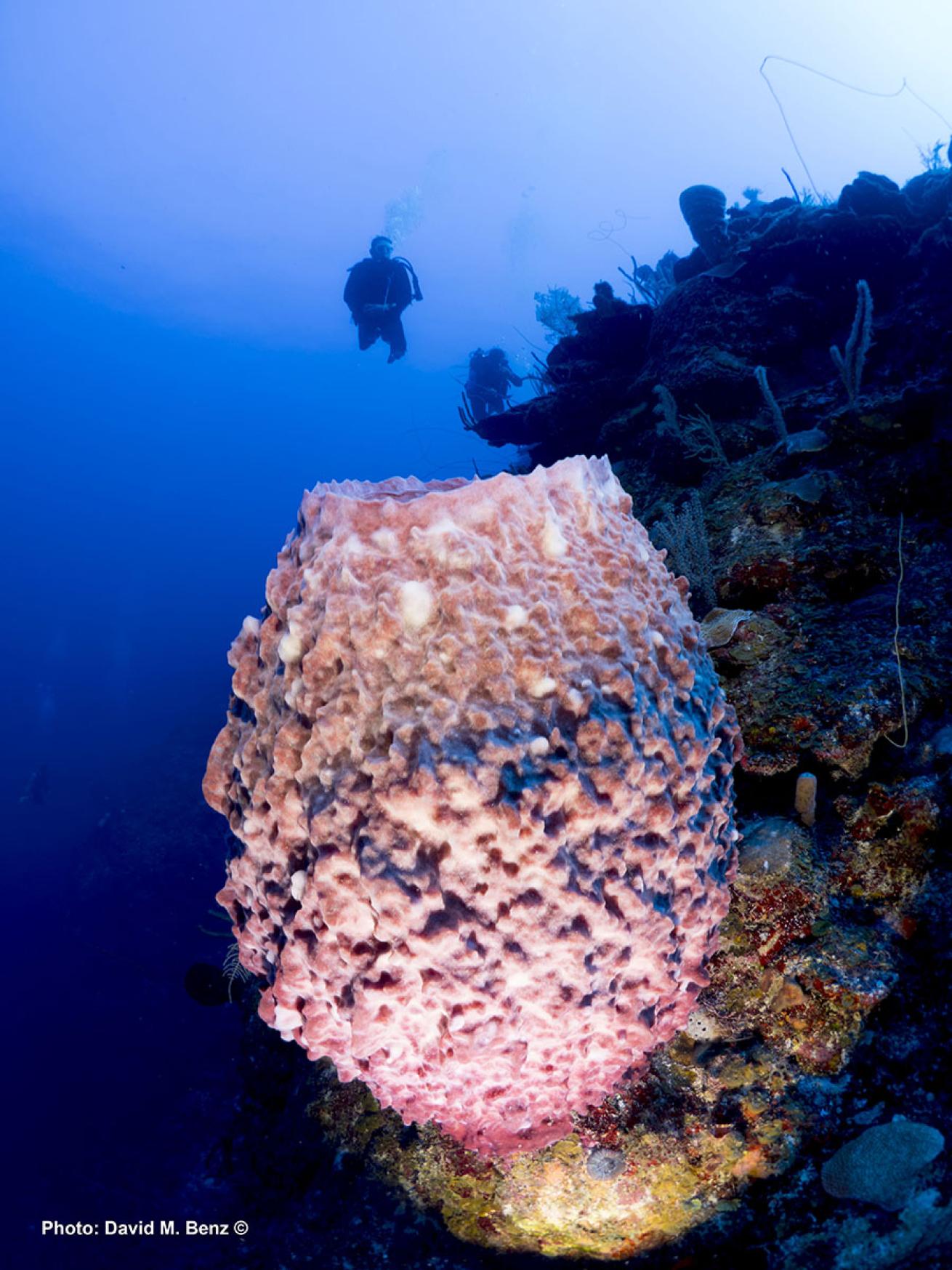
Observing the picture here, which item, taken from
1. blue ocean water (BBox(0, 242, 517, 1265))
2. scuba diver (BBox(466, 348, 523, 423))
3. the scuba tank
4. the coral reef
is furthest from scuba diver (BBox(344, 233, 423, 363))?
the coral reef

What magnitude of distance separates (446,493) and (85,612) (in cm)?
4758

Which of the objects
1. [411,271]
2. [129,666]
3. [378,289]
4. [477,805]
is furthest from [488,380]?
[129,666]

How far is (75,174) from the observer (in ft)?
267

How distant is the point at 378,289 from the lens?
1834 centimetres

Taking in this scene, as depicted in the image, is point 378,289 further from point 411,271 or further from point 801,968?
point 801,968

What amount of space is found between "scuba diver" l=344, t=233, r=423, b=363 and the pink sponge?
740 inches

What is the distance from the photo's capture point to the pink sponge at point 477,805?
155 centimetres

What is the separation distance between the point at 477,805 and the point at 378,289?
20213mm

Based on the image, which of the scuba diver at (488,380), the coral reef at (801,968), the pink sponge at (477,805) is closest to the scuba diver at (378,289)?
the scuba diver at (488,380)

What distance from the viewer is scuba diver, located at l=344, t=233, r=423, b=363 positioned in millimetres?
18250

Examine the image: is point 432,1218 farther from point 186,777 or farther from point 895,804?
point 186,777

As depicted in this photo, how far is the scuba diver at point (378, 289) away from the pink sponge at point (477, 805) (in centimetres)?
1879

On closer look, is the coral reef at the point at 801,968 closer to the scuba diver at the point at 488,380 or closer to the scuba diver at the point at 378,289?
the scuba diver at the point at 488,380

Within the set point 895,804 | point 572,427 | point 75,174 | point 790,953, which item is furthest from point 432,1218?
point 75,174
